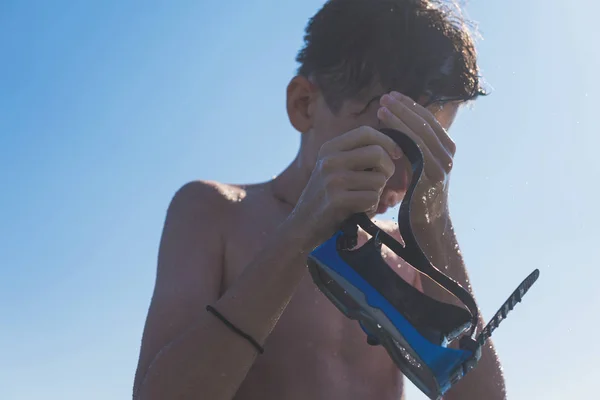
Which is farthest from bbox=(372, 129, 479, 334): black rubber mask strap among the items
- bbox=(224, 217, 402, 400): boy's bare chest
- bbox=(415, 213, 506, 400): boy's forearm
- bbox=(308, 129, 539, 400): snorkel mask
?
bbox=(224, 217, 402, 400): boy's bare chest

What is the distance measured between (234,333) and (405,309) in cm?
63

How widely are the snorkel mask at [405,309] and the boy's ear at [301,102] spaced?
4.11 feet

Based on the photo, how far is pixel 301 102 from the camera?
2820 mm

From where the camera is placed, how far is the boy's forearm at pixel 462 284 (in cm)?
223

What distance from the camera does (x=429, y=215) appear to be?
2.19 metres

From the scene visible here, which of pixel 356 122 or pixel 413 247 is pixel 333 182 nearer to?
pixel 413 247

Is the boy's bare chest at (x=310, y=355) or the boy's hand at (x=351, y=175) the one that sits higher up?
the boy's hand at (x=351, y=175)

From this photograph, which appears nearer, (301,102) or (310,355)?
(310,355)

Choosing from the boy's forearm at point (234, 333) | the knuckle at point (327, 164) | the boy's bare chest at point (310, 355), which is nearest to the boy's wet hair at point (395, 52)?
the boy's bare chest at point (310, 355)

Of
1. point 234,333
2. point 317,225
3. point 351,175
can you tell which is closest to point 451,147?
point 351,175

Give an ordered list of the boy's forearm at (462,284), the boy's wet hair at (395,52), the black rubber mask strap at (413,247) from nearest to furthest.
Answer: the black rubber mask strap at (413,247), the boy's forearm at (462,284), the boy's wet hair at (395,52)

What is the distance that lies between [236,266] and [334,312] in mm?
511

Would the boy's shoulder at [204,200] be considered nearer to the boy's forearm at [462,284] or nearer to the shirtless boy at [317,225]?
the shirtless boy at [317,225]

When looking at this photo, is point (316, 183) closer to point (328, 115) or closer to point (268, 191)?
point (328, 115)
